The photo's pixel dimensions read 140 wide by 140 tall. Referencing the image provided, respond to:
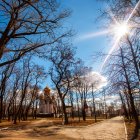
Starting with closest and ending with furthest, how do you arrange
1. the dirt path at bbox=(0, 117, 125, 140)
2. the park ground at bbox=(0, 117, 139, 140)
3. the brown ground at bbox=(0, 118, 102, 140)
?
the dirt path at bbox=(0, 117, 125, 140) < the park ground at bbox=(0, 117, 139, 140) < the brown ground at bbox=(0, 118, 102, 140)

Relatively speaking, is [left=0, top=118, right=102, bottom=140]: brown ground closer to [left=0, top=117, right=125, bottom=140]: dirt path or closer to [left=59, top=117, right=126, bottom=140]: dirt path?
[left=0, top=117, right=125, bottom=140]: dirt path

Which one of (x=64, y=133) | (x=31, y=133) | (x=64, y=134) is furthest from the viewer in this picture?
(x=31, y=133)

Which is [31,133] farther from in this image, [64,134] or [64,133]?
[64,134]

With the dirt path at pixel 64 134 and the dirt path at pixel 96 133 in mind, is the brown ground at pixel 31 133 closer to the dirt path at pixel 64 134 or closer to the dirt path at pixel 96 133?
the dirt path at pixel 64 134

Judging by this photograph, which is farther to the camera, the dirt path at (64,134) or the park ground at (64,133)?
the park ground at (64,133)

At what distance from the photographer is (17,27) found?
15477mm

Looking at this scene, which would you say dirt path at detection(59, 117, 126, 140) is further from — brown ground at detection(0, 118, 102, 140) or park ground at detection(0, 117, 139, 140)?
brown ground at detection(0, 118, 102, 140)

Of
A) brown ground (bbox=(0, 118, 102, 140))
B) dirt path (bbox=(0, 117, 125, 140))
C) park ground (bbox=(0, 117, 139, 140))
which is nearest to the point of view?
dirt path (bbox=(0, 117, 125, 140))

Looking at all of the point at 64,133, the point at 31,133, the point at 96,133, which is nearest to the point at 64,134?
the point at 64,133

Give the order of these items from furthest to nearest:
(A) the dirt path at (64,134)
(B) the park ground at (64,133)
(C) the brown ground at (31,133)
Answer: (C) the brown ground at (31,133)
(B) the park ground at (64,133)
(A) the dirt path at (64,134)

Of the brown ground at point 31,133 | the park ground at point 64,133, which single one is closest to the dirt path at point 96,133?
the park ground at point 64,133

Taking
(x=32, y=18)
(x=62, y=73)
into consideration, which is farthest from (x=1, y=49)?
(x=62, y=73)

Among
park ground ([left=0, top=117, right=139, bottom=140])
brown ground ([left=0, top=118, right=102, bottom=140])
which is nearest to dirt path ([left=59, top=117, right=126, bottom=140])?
park ground ([left=0, top=117, right=139, bottom=140])

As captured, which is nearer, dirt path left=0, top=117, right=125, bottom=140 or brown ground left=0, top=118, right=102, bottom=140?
dirt path left=0, top=117, right=125, bottom=140
